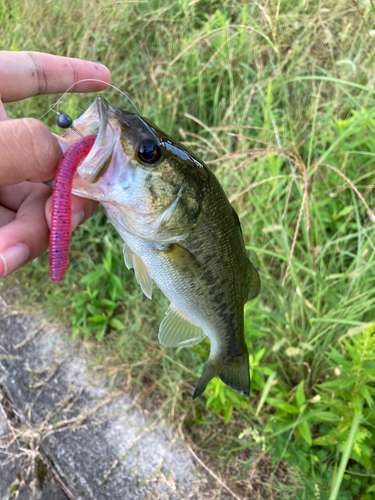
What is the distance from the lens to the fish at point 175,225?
114 centimetres

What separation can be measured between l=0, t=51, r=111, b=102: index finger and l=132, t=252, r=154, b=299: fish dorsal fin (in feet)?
2.91

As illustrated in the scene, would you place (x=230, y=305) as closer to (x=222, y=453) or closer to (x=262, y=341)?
(x=262, y=341)

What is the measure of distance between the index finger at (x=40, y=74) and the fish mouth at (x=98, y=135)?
617mm

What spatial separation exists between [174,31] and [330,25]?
58.7 inches

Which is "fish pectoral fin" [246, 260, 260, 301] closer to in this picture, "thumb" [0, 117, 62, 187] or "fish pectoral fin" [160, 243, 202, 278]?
"fish pectoral fin" [160, 243, 202, 278]

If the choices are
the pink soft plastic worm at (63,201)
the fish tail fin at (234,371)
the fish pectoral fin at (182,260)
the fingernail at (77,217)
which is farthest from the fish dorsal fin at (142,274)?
the fish tail fin at (234,371)

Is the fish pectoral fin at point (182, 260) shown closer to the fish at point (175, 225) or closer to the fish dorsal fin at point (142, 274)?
the fish at point (175, 225)

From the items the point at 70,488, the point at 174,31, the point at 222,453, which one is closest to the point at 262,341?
the point at 222,453

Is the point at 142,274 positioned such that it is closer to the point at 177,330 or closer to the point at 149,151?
the point at 177,330

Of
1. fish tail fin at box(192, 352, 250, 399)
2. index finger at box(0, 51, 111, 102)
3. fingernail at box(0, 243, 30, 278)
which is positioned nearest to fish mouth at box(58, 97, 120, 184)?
fingernail at box(0, 243, 30, 278)

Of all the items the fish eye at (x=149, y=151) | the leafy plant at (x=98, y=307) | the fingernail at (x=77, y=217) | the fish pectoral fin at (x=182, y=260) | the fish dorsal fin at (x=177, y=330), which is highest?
the fish eye at (x=149, y=151)

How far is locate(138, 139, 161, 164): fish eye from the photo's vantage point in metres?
1.16

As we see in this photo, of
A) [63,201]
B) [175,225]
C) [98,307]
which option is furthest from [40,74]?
[98,307]

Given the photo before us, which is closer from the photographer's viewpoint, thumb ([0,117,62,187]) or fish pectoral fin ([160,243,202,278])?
thumb ([0,117,62,187])
